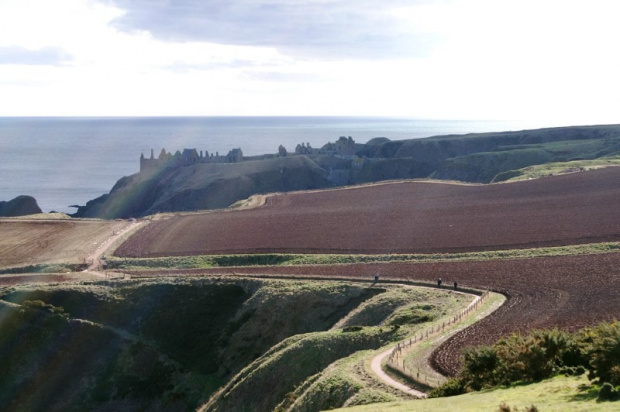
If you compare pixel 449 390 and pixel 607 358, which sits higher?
pixel 607 358

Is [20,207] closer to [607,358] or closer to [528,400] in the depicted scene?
[528,400]

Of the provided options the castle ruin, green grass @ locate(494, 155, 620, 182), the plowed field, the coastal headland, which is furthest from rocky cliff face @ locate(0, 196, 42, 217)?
green grass @ locate(494, 155, 620, 182)

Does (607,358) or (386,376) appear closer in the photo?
(607,358)

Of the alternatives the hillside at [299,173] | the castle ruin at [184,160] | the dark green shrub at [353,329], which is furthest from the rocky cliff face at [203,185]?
the dark green shrub at [353,329]

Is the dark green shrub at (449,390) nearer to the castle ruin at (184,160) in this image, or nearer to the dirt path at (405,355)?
the dirt path at (405,355)

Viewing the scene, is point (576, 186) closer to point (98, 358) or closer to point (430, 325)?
point (430, 325)

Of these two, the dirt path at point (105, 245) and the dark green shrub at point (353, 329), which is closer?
the dark green shrub at point (353, 329)

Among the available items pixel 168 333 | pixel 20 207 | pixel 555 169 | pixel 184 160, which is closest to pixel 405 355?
pixel 168 333
